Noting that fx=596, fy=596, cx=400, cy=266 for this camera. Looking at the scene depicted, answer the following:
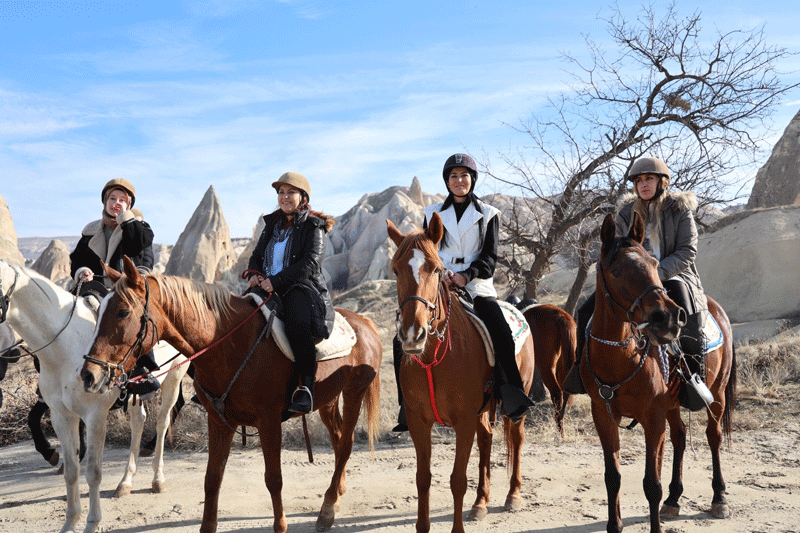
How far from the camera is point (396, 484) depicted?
6.70 metres

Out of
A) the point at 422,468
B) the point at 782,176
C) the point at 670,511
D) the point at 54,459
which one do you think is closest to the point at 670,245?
the point at 670,511

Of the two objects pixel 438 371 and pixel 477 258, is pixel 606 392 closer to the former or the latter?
pixel 438 371

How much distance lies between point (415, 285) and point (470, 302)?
1.35 m

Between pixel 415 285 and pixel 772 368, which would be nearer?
pixel 415 285

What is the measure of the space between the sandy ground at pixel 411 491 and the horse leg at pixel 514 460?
109 millimetres

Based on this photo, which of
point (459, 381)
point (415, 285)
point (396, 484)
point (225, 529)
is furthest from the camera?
point (396, 484)

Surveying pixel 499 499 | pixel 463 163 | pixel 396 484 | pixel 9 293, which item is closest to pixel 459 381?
pixel 463 163

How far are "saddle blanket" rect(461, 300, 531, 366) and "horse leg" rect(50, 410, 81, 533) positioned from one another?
3.67 metres

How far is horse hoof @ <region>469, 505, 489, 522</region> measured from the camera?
18.0ft

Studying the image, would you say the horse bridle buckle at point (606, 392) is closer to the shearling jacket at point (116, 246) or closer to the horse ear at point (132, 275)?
the horse ear at point (132, 275)

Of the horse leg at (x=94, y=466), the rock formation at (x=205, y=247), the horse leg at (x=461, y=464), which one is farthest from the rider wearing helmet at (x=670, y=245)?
the rock formation at (x=205, y=247)

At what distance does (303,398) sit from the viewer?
4828 mm

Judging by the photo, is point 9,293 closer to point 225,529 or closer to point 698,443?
point 225,529

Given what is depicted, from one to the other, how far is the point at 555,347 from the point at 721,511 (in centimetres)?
302
